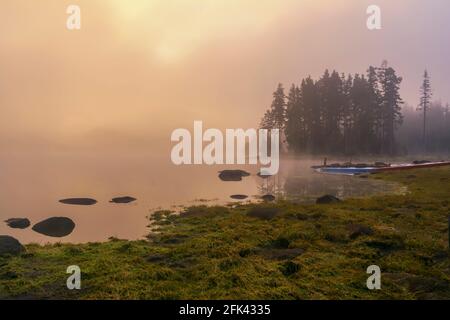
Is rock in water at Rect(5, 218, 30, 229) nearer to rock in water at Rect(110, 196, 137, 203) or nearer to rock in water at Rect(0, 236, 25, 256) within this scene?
rock in water at Rect(0, 236, 25, 256)

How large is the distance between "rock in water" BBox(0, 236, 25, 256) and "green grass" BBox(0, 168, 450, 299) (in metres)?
0.60

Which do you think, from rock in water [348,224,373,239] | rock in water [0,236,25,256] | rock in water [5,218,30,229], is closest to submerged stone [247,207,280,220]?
rock in water [348,224,373,239]

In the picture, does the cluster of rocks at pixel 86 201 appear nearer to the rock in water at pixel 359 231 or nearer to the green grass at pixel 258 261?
the green grass at pixel 258 261

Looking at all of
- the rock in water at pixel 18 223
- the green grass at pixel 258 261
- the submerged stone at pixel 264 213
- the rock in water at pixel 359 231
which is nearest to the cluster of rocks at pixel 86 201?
the rock in water at pixel 18 223

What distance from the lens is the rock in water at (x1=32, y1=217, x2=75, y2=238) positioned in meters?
20.3

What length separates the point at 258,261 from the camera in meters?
12.4

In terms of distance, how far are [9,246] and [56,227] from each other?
6.53 meters

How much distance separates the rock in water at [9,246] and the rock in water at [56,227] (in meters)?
4.67

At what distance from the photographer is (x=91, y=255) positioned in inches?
566

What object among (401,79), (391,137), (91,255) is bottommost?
(91,255)

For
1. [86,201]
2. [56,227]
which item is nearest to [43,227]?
[56,227]
